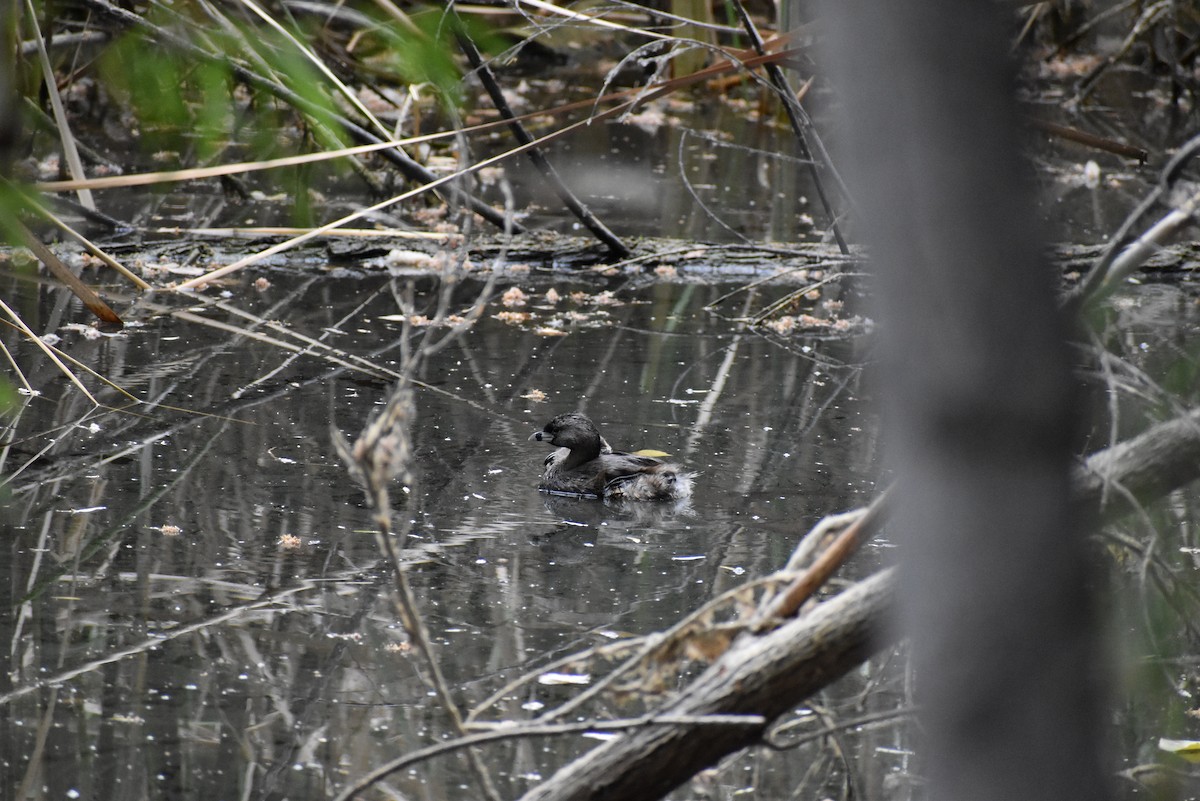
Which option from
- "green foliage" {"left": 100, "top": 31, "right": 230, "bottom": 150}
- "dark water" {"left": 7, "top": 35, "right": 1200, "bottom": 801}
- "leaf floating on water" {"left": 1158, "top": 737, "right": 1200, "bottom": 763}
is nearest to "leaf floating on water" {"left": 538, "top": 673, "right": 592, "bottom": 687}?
"dark water" {"left": 7, "top": 35, "right": 1200, "bottom": 801}

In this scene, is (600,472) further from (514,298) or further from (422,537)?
(514,298)

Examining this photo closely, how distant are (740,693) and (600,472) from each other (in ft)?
10.3

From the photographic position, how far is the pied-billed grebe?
5629mm

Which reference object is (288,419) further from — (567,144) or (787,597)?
(567,144)

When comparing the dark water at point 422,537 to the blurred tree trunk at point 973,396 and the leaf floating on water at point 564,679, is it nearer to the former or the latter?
the leaf floating on water at point 564,679

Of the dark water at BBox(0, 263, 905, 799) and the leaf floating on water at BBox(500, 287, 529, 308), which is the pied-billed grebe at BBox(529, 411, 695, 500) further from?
the leaf floating on water at BBox(500, 287, 529, 308)

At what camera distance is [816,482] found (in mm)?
5762

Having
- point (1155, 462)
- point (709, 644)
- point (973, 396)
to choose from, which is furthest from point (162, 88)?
point (1155, 462)

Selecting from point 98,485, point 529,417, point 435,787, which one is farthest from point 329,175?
point 435,787

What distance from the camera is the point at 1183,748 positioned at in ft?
12.4

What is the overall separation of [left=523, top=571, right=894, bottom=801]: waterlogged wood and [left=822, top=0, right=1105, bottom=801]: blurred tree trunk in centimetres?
116

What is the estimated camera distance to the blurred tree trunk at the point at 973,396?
1.27 m

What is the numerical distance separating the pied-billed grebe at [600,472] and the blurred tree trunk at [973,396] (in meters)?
4.24

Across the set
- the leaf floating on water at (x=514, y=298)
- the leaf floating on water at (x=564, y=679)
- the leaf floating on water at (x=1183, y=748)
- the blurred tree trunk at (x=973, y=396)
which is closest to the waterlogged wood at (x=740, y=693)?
the blurred tree trunk at (x=973, y=396)
